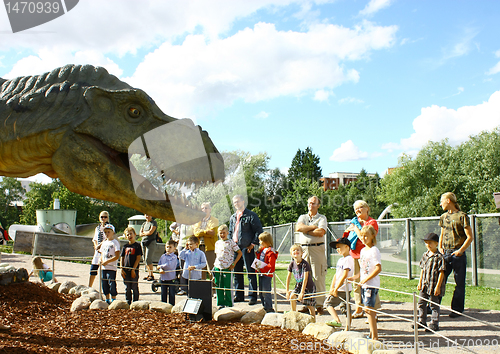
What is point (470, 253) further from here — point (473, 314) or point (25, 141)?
point (25, 141)

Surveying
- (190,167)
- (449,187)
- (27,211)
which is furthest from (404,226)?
(27,211)

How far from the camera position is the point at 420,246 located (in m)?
10.7

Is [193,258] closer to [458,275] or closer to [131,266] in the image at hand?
[131,266]

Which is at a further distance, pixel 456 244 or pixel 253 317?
pixel 456 244

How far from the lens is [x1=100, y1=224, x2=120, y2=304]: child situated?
7.15 meters

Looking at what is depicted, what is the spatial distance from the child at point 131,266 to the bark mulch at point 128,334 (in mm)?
1095

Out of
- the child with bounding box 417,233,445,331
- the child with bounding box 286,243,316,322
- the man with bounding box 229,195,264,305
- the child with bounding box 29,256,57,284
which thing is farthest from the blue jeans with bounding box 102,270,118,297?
the child with bounding box 417,233,445,331

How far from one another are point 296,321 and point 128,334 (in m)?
1.90

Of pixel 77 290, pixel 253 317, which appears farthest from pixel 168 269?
pixel 253 317

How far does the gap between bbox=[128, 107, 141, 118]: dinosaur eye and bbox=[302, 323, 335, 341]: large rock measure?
2857 millimetres

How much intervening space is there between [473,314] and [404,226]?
18.5ft

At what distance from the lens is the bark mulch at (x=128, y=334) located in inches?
156

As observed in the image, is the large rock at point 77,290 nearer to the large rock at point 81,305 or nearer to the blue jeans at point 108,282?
the blue jeans at point 108,282

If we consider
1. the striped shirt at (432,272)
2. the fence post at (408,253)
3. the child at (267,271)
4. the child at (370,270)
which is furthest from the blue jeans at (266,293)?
the fence post at (408,253)
